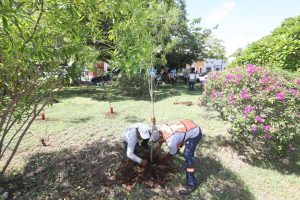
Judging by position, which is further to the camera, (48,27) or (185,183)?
(185,183)

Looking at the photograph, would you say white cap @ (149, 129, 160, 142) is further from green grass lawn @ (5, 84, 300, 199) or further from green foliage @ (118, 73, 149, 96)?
green foliage @ (118, 73, 149, 96)

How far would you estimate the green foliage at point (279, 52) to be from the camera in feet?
25.3

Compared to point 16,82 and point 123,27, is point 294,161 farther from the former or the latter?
point 16,82

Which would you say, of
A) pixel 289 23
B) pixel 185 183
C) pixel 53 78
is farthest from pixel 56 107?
pixel 289 23

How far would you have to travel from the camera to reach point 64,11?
9.11 feet

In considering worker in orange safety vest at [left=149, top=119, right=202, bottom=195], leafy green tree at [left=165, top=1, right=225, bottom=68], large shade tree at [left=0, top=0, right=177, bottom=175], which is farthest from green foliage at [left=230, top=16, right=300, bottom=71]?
leafy green tree at [left=165, top=1, right=225, bottom=68]

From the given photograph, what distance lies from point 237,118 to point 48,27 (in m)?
4.24

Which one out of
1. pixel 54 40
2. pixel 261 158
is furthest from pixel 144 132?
pixel 261 158

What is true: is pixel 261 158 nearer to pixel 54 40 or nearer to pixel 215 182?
pixel 215 182

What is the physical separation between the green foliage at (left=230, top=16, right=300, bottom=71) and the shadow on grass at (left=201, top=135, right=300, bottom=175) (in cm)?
285

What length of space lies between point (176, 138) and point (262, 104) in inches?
89.7

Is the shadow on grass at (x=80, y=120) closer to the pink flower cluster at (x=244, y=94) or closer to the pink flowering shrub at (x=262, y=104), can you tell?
the pink flowering shrub at (x=262, y=104)

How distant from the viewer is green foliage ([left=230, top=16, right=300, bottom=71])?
303 inches

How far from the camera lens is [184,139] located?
15.6ft
